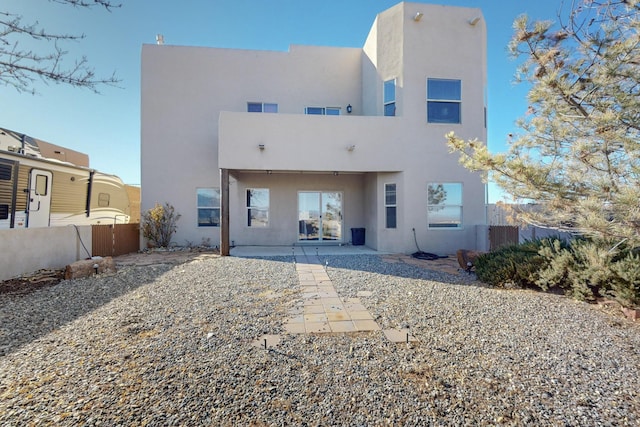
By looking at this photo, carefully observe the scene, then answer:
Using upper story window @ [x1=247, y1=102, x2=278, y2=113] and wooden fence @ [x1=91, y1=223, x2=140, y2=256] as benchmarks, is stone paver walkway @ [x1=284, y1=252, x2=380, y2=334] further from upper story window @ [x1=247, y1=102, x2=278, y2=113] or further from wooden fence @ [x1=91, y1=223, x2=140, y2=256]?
upper story window @ [x1=247, y1=102, x2=278, y2=113]

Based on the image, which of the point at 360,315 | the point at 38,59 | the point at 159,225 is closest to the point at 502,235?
the point at 360,315

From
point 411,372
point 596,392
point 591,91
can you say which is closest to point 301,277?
point 411,372

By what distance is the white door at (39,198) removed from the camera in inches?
319

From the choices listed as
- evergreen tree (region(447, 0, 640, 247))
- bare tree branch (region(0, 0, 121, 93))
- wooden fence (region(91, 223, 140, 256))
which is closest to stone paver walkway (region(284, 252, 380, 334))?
evergreen tree (region(447, 0, 640, 247))

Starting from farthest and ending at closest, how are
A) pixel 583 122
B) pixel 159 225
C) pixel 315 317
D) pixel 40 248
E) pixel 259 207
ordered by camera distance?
pixel 259 207 → pixel 159 225 → pixel 40 248 → pixel 315 317 → pixel 583 122

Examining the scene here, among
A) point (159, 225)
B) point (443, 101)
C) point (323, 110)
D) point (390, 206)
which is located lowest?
point (159, 225)

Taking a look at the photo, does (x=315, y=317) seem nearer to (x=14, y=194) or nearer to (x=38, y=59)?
(x=38, y=59)

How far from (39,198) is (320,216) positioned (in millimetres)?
8882

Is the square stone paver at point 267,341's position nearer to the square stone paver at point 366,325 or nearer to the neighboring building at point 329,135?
the square stone paver at point 366,325

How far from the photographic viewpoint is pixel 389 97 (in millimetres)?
10297

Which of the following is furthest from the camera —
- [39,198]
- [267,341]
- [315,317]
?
[39,198]

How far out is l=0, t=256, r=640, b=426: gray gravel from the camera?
2166mm

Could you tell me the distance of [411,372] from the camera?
269 centimetres

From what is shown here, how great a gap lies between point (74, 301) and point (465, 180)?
11.0 m
